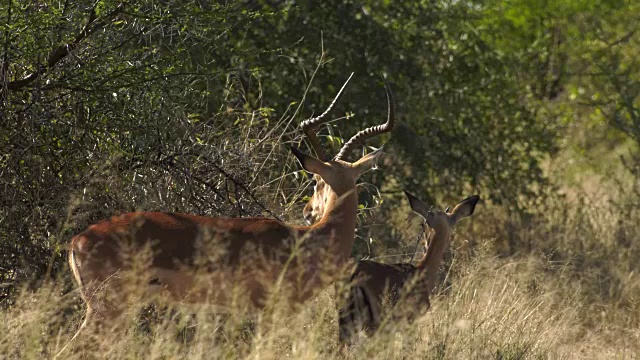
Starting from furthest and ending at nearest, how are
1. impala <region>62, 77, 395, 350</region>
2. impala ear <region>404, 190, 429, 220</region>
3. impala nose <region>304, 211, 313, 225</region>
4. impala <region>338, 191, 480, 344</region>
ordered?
impala ear <region>404, 190, 429, 220</region>
impala nose <region>304, 211, 313, 225</region>
impala <region>338, 191, 480, 344</region>
impala <region>62, 77, 395, 350</region>

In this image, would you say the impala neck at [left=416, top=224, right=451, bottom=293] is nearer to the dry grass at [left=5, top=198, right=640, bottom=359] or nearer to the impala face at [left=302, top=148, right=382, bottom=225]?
the dry grass at [left=5, top=198, right=640, bottom=359]

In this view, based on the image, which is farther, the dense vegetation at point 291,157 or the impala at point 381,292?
the dense vegetation at point 291,157

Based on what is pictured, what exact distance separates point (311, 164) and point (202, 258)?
990 mm

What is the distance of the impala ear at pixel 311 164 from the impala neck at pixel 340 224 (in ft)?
0.56

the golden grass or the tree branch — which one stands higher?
the tree branch

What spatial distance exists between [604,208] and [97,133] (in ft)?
17.6

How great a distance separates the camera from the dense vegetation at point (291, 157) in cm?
611

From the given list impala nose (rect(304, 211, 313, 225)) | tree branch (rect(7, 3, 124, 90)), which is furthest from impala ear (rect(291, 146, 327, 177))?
tree branch (rect(7, 3, 124, 90))

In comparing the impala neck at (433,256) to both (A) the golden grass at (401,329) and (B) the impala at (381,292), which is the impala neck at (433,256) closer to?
(B) the impala at (381,292)

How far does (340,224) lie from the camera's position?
5.92 meters

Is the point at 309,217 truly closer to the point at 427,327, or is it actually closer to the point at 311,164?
the point at 311,164

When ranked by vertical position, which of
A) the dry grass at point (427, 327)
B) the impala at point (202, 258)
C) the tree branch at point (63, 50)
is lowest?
the dry grass at point (427, 327)

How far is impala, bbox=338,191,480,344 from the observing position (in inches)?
228

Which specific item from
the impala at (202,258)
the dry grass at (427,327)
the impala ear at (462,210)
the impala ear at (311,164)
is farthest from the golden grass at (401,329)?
the impala ear at (311,164)
